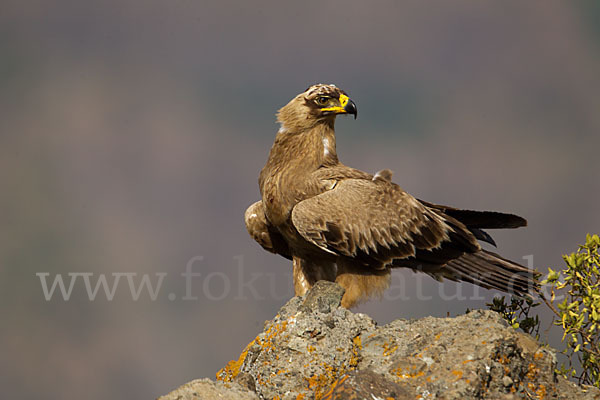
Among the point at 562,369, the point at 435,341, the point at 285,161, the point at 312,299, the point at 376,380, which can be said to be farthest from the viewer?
the point at 285,161

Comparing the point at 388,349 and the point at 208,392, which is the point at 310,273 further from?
the point at 208,392

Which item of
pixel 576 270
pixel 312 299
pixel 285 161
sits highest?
pixel 285 161

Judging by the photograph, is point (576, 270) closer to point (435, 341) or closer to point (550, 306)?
point (550, 306)

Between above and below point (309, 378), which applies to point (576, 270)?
above

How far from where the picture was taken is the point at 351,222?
7824mm

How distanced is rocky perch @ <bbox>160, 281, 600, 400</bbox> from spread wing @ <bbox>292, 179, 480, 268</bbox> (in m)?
0.94

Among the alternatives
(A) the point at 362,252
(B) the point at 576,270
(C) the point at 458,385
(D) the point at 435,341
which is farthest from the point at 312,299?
(B) the point at 576,270

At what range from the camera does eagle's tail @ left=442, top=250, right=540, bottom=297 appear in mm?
7680

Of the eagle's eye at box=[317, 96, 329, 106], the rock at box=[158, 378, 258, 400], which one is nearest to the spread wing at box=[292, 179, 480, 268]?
the eagle's eye at box=[317, 96, 329, 106]

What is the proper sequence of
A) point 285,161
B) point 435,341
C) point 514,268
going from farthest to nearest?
point 285,161, point 514,268, point 435,341

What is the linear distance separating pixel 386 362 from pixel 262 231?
134 inches

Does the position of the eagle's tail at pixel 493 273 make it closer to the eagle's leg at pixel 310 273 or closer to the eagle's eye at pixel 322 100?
the eagle's leg at pixel 310 273

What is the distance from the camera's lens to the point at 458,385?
5496 mm

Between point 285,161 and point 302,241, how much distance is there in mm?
1039
